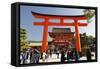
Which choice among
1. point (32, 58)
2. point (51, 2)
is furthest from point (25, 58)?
point (51, 2)

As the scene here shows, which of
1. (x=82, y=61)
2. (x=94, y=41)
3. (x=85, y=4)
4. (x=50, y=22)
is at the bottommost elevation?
(x=82, y=61)

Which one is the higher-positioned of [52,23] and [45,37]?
[52,23]

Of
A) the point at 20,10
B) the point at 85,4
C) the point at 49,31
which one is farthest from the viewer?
the point at 85,4

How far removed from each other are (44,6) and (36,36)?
33 cm

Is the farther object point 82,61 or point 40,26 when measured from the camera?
point 82,61

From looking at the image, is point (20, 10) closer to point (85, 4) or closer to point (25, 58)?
point (25, 58)

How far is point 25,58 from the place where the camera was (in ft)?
9.35

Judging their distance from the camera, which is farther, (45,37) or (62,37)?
(62,37)

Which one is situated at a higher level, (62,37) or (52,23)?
(52,23)

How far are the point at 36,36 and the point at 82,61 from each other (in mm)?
645

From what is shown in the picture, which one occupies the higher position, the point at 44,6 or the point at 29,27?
the point at 44,6

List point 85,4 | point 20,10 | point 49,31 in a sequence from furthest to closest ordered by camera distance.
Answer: point 85,4 → point 49,31 → point 20,10
